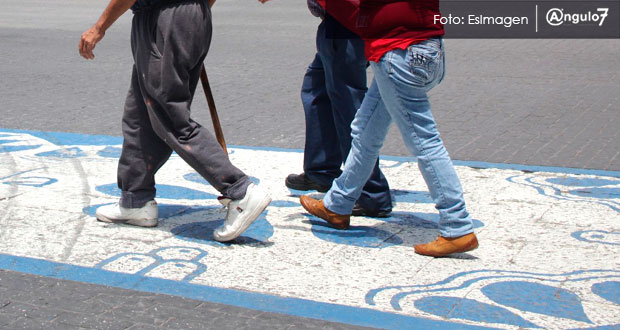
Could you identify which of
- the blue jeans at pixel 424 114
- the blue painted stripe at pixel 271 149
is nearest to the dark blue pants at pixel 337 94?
the blue jeans at pixel 424 114

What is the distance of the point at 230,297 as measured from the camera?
13.0 feet

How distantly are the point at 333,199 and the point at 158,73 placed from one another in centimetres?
108

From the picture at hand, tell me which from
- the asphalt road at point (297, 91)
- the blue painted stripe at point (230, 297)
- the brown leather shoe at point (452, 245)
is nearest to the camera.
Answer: the blue painted stripe at point (230, 297)

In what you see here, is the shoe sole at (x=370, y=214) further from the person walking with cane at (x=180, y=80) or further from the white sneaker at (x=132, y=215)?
the white sneaker at (x=132, y=215)

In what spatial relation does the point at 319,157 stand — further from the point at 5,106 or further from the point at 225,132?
the point at 5,106

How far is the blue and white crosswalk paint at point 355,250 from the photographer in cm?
390

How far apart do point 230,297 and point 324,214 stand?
1111 millimetres

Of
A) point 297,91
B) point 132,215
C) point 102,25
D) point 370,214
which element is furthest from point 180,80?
point 297,91

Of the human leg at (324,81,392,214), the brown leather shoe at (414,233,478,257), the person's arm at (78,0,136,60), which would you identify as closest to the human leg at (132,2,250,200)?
the person's arm at (78,0,136,60)

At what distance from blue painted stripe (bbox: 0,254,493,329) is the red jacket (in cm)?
121

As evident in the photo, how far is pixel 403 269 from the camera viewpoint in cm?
434

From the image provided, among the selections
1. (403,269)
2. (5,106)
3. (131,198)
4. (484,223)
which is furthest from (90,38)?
(5,106)

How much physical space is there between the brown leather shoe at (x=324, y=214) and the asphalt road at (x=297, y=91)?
2.00 metres

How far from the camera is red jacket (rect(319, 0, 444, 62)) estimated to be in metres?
4.33
